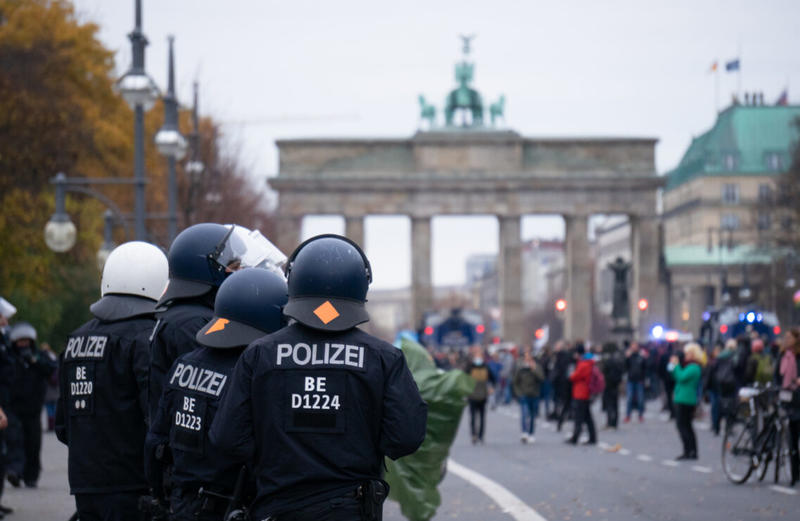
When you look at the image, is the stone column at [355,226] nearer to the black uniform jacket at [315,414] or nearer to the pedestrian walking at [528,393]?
the pedestrian walking at [528,393]

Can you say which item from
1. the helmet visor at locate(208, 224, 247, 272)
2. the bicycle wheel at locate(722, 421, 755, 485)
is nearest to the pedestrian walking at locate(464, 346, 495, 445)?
the bicycle wheel at locate(722, 421, 755, 485)

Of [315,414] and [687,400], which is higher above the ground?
[315,414]

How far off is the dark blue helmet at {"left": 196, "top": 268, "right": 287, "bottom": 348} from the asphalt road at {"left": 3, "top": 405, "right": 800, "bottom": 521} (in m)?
7.72

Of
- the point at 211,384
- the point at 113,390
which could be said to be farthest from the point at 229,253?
the point at 211,384

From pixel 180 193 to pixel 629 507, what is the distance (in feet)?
113

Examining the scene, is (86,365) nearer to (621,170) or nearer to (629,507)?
(629,507)

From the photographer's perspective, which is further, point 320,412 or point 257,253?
point 257,253

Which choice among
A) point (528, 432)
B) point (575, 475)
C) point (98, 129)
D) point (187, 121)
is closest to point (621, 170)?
point (187, 121)

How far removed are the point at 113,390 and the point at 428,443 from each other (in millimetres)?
4931

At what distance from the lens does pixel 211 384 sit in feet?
21.6

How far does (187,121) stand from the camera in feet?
171

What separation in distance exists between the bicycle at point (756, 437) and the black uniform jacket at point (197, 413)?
38.3 feet

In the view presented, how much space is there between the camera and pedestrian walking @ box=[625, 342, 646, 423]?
32.9 meters

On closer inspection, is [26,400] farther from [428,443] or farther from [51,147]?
[51,147]
